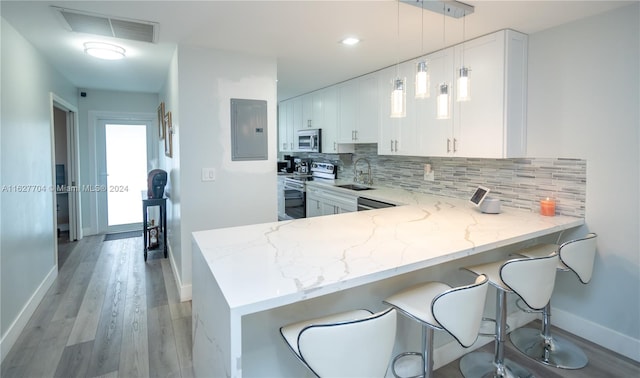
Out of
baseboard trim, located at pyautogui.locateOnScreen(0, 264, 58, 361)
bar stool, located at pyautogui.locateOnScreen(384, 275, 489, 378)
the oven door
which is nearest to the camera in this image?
bar stool, located at pyautogui.locateOnScreen(384, 275, 489, 378)

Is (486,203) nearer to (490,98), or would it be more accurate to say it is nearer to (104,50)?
(490,98)

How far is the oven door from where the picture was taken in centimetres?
530

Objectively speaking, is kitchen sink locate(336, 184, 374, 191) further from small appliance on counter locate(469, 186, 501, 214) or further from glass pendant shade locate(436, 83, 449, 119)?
glass pendant shade locate(436, 83, 449, 119)

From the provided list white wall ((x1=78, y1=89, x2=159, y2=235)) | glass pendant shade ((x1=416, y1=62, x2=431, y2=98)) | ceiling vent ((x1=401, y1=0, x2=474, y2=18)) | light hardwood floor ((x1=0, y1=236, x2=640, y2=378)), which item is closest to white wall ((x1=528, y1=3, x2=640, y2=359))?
light hardwood floor ((x1=0, y1=236, x2=640, y2=378))

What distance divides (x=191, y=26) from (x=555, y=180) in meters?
3.00

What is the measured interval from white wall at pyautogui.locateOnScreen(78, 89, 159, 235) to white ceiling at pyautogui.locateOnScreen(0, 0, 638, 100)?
1.80 metres

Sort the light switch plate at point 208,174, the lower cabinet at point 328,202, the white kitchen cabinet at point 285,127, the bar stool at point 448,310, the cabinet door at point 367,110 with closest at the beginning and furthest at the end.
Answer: the bar stool at point 448,310, the light switch plate at point 208,174, the cabinet door at point 367,110, the lower cabinet at point 328,202, the white kitchen cabinet at point 285,127

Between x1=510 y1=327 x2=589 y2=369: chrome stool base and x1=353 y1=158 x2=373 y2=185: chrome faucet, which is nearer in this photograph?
x1=510 y1=327 x2=589 y2=369: chrome stool base

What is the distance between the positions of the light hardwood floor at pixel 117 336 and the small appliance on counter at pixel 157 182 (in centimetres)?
97

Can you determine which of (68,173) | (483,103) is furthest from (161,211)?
(483,103)

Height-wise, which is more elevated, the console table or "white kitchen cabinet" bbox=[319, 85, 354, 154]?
"white kitchen cabinet" bbox=[319, 85, 354, 154]

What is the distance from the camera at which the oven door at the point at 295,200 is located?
5297 millimetres

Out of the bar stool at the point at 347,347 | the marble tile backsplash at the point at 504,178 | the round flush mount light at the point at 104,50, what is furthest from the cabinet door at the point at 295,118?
the bar stool at the point at 347,347

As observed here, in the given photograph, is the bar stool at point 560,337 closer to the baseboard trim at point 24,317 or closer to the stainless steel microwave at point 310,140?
the stainless steel microwave at point 310,140
